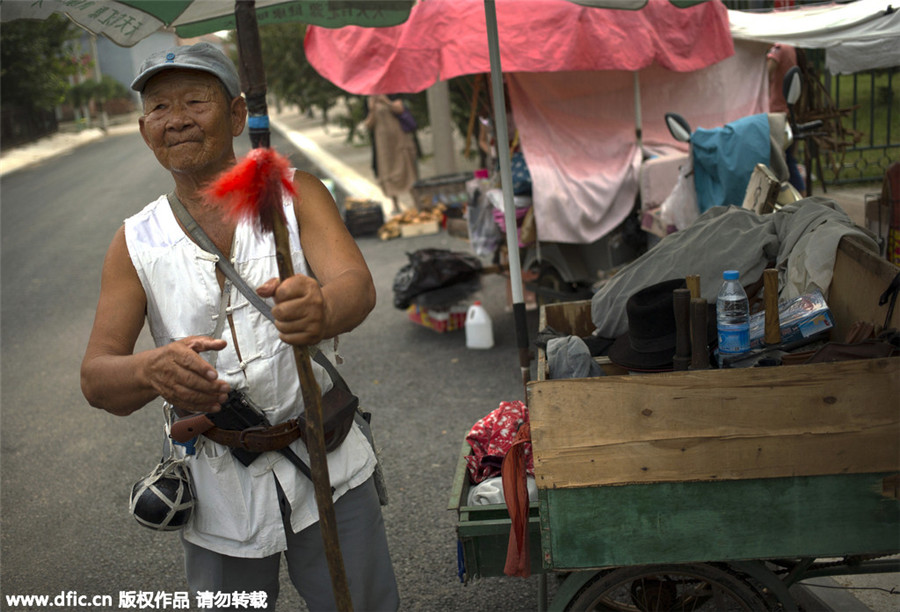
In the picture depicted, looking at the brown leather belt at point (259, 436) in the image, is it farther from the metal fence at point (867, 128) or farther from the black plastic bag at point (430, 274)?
the metal fence at point (867, 128)

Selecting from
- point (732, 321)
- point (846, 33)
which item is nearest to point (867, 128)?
point (846, 33)

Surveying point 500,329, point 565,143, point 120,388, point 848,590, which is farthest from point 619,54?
point 120,388

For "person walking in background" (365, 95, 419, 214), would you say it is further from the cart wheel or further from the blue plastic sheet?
the cart wheel

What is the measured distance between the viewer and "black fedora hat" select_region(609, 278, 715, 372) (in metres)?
2.97

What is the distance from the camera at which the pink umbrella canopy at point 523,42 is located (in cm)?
589

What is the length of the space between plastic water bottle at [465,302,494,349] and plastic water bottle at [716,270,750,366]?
372 centimetres

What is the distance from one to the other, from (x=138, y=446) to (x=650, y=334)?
144 inches

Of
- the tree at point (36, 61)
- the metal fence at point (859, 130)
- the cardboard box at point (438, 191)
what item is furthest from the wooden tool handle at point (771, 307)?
the tree at point (36, 61)

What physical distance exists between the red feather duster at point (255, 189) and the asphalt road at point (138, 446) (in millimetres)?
2353

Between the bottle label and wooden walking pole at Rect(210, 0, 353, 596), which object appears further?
the bottle label

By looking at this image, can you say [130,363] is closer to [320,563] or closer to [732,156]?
[320,563]

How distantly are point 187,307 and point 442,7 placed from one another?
4563mm

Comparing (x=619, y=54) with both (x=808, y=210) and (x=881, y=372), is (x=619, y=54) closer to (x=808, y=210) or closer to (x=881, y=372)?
(x=808, y=210)

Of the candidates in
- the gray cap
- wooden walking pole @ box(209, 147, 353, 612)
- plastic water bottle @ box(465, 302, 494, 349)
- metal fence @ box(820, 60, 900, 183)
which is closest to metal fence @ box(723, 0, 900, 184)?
metal fence @ box(820, 60, 900, 183)
